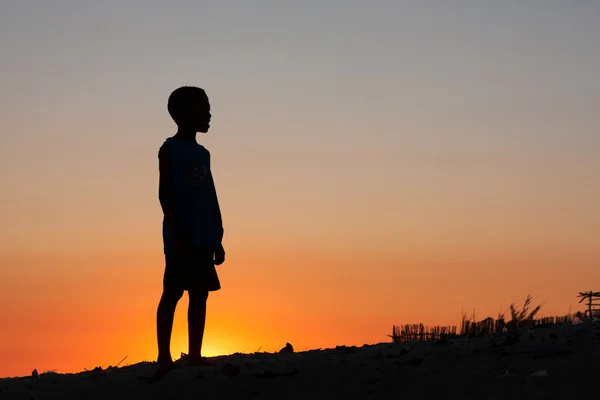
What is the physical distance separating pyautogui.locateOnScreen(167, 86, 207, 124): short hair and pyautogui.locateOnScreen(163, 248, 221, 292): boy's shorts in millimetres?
1267

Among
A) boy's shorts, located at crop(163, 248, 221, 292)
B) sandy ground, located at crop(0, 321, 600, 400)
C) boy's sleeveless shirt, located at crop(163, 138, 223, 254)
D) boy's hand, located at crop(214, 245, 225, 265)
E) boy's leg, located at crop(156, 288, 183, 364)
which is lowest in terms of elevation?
sandy ground, located at crop(0, 321, 600, 400)

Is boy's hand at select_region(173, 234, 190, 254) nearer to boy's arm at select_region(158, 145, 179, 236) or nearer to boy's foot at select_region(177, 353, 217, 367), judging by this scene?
boy's arm at select_region(158, 145, 179, 236)

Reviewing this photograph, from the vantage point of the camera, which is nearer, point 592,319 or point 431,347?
point 431,347

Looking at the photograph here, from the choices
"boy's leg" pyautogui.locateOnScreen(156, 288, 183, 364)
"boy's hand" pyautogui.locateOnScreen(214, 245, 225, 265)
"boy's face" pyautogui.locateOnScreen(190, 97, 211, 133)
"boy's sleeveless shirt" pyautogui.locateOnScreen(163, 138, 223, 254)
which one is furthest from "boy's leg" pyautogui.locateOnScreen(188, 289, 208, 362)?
"boy's face" pyautogui.locateOnScreen(190, 97, 211, 133)

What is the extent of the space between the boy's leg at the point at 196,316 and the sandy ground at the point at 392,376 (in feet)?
1.24

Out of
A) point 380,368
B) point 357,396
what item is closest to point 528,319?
point 380,368

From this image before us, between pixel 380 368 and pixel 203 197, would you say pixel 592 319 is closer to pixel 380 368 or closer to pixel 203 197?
pixel 380 368

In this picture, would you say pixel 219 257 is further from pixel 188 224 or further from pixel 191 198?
pixel 191 198

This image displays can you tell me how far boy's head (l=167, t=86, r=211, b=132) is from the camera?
7.66m

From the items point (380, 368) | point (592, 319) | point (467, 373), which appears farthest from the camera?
point (592, 319)

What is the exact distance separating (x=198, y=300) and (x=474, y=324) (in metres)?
5.00

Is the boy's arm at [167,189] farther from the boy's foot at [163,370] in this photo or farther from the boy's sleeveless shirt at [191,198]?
the boy's foot at [163,370]

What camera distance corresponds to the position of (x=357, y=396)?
611cm

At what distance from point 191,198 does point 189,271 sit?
653mm
